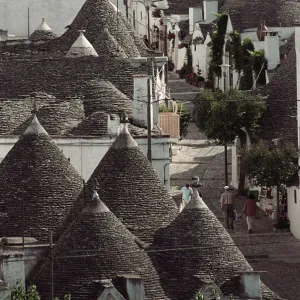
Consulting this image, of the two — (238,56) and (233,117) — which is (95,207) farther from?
(238,56)

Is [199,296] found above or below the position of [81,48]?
below

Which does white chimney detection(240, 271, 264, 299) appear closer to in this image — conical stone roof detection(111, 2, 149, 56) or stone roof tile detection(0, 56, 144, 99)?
stone roof tile detection(0, 56, 144, 99)

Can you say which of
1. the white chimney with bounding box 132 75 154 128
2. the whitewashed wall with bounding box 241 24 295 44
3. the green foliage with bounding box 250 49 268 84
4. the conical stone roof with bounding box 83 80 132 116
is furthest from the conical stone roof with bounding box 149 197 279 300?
the whitewashed wall with bounding box 241 24 295 44

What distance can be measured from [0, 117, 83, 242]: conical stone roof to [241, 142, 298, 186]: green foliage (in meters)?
13.8

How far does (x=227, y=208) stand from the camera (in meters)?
74.9

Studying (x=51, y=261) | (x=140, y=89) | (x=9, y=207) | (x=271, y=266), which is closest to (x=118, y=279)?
(x=51, y=261)

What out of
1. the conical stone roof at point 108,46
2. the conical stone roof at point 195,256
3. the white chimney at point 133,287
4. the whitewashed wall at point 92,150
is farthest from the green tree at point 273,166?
the white chimney at point 133,287

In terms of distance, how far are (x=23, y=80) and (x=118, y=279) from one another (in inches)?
951

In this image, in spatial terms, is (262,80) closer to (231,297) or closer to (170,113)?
(170,113)

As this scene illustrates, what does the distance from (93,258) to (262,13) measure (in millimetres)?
47174

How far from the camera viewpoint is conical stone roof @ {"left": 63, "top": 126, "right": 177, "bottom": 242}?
6006 centimetres

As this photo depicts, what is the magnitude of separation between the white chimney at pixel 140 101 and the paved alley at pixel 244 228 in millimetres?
2783

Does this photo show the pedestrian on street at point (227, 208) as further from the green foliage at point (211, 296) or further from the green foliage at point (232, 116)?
the green foliage at point (211, 296)

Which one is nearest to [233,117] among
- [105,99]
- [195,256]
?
[105,99]
